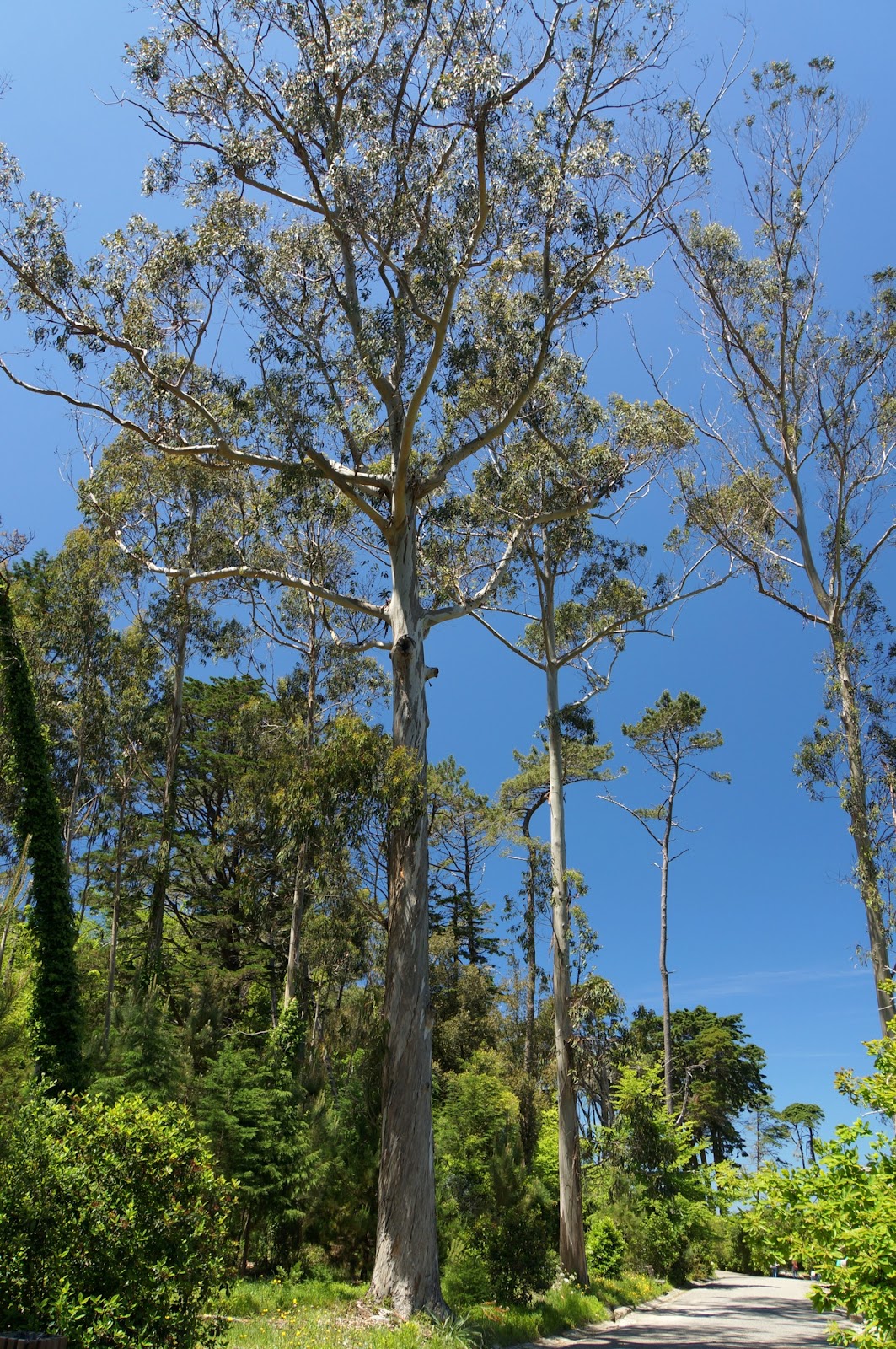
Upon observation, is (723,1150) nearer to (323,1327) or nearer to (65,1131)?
(323,1327)

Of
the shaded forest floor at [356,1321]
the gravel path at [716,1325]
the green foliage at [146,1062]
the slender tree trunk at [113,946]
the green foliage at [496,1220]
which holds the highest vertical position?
the slender tree trunk at [113,946]

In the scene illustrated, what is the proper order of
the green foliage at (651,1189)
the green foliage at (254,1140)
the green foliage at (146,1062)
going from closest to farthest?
1. the green foliage at (254,1140)
2. the green foliage at (146,1062)
3. the green foliage at (651,1189)

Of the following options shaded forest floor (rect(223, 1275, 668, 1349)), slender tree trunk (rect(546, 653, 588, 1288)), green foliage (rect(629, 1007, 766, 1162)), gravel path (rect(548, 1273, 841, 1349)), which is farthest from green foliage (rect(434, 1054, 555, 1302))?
green foliage (rect(629, 1007, 766, 1162))

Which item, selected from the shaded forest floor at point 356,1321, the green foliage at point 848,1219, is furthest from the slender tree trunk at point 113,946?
the green foliage at point 848,1219

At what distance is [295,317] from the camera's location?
12.8m

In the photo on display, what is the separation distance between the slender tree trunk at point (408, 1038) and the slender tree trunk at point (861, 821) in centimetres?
587

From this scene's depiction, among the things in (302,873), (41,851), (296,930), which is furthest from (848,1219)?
(296,930)

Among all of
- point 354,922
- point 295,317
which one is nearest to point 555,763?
point 354,922

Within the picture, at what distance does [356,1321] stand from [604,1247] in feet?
32.2

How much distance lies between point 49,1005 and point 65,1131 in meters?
7.48

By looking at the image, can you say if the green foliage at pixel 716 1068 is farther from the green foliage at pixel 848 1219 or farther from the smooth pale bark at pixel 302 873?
the green foliage at pixel 848 1219

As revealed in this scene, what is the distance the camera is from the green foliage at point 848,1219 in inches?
165

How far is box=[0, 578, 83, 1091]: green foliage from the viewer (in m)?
11.9

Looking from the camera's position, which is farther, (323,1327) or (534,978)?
(534,978)
